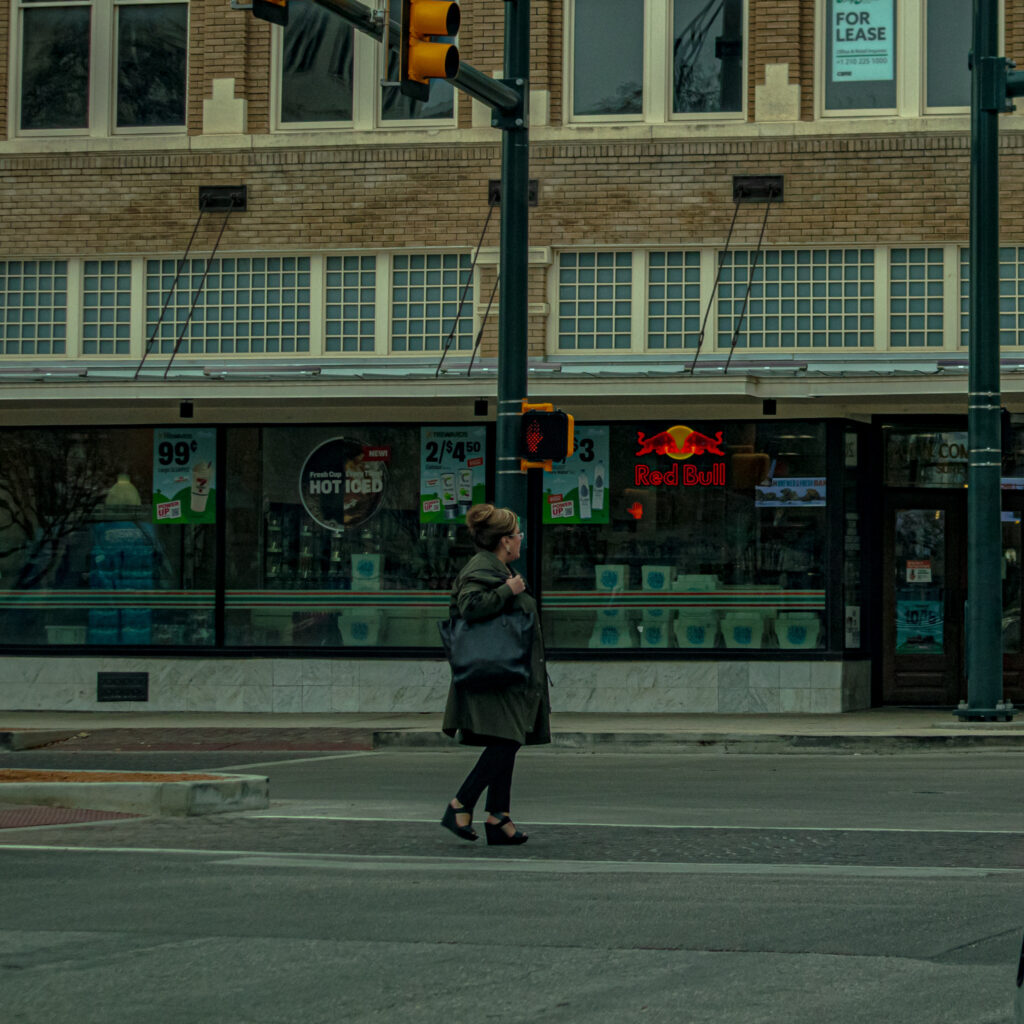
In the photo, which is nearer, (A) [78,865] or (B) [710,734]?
(A) [78,865]

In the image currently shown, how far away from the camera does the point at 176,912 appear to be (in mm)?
7324

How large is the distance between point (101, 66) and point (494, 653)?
44.7 ft

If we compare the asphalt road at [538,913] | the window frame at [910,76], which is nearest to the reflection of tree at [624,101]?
the window frame at [910,76]

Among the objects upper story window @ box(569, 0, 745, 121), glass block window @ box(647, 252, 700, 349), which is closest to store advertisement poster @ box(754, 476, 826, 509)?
glass block window @ box(647, 252, 700, 349)

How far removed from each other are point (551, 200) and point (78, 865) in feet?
40.4

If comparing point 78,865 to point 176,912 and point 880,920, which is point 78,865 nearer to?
Answer: point 176,912

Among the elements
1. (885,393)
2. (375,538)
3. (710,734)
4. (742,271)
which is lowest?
(710,734)

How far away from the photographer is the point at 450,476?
63.9 ft

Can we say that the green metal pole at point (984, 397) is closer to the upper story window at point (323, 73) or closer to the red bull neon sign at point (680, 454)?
the red bull neon sign at point (680, 454)

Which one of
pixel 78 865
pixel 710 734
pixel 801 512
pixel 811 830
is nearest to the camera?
pixel 78 865

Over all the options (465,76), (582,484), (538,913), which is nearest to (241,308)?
(582,484)

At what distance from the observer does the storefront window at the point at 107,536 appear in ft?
65.0

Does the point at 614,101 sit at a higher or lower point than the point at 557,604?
higher

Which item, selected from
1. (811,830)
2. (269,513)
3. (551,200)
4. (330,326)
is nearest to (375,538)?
(269,513)
